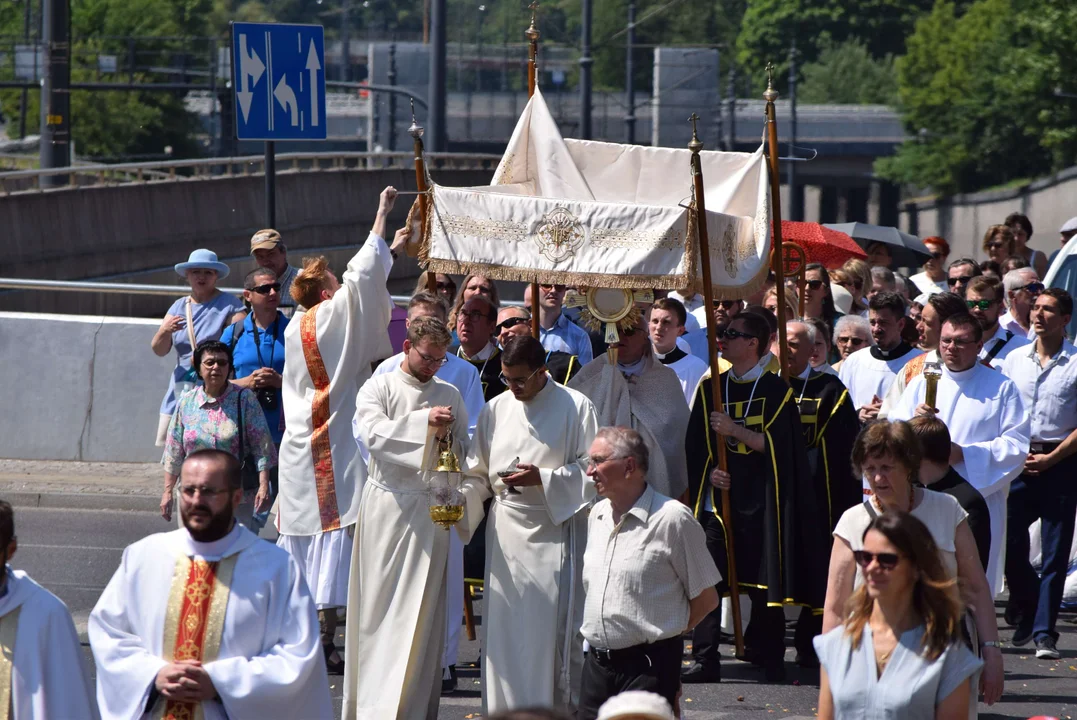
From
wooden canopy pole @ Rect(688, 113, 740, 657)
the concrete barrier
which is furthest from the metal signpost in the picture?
wooden canopy pole @ Rect(688, 113, 740, 657)

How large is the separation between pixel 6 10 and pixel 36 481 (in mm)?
59510

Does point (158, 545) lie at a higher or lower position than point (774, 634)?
higher

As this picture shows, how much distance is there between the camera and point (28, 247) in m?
26.0

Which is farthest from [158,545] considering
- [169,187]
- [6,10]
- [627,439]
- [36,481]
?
[6,10]

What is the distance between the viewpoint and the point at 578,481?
732cm

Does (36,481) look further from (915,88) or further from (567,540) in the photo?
(915,88)

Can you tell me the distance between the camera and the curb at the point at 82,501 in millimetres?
12594

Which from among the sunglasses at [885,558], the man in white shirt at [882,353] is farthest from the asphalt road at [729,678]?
the sunglasses at [885,558]

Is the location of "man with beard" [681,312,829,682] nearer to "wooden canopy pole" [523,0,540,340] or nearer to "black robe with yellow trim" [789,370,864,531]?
"black robe with yellow trim" [789,370,864,531]

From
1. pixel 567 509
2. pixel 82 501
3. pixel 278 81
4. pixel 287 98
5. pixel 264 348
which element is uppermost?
pixel 278 81

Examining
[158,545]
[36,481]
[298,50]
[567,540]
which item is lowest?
[36,481]

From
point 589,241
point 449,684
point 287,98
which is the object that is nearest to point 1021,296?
point 589,241

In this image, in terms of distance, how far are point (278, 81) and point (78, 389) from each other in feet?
11.6

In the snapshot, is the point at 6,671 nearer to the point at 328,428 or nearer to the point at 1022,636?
the point at 328,428
